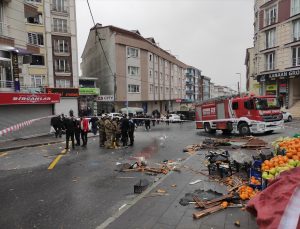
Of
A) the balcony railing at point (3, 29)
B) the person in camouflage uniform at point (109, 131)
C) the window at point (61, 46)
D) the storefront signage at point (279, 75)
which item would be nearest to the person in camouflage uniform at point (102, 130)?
the person in camouflage uniform at point (109, 131)

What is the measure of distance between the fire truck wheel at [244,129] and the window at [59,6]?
31.5 meters

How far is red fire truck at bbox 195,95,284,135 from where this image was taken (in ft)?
57.0

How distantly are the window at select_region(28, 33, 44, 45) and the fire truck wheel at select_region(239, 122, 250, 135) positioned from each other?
29141mm

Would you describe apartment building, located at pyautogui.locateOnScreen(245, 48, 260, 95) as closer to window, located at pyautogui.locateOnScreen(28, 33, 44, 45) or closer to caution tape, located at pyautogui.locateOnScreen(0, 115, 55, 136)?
caution tape, located at pyautogui.locateOnScreen(0, 115, 55, 136)

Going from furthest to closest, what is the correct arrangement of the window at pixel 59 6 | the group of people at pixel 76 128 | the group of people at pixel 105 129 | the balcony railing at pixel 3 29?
the window at pixel 59 6 < the balcony railing at pixel 3 29 < the group of people at pixel 105 129 < the group of people at pixel 76 128

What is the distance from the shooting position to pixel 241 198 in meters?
5.62

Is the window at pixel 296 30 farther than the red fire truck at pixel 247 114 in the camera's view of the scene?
Yes

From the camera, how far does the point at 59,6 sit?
1460 inches

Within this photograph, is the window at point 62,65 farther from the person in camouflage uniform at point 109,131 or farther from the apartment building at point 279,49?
the apartment building at point 279,49

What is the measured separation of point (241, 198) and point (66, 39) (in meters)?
37.5

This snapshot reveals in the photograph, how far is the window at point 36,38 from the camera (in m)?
33.9

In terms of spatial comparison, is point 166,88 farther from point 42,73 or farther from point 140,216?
point 140,216

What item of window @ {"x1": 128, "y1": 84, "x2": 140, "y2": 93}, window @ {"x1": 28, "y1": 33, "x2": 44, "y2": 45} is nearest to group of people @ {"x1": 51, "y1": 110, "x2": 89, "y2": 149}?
window @ {"x1": 28, "y1": 33, "x2": 44, "y2": 45}

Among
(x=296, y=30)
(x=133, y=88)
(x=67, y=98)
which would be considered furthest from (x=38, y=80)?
(x=296, y=30)
